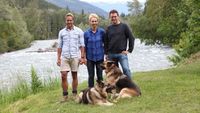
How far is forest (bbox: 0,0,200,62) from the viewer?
20.5 metres

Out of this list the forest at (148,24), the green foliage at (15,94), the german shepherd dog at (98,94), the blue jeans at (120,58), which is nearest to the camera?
the german shepherd dog at (98,94)

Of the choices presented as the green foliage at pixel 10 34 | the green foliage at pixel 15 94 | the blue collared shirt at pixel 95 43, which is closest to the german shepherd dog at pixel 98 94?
the blue collared shirt at pixel 95 43

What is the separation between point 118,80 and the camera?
12.1 meters

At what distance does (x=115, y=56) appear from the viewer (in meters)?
12.4

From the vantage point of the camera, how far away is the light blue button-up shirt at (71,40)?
40.3 feet

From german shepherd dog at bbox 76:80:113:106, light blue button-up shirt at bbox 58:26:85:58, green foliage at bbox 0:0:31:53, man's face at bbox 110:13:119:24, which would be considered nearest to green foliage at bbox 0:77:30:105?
light blue button-up shirt at bbox 58:26:85:58

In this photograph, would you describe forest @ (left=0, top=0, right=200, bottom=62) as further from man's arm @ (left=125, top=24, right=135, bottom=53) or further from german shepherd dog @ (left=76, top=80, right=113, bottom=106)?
german shepherd dog @ (left=76, top=80, right=113, bottom=106)

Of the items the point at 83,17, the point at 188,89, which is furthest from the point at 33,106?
the point at 83,17

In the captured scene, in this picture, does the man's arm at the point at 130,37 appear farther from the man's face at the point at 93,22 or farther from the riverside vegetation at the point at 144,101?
the riverside vegetation at the point at 144,101

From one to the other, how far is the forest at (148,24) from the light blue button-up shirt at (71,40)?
694cm

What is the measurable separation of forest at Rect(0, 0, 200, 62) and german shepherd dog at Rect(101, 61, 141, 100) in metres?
6.75

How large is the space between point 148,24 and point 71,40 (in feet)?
136

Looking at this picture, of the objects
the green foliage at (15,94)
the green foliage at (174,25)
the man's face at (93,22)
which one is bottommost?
the green foliage at (15,94)

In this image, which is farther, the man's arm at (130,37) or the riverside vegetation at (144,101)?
the man's arm at (130,37)
